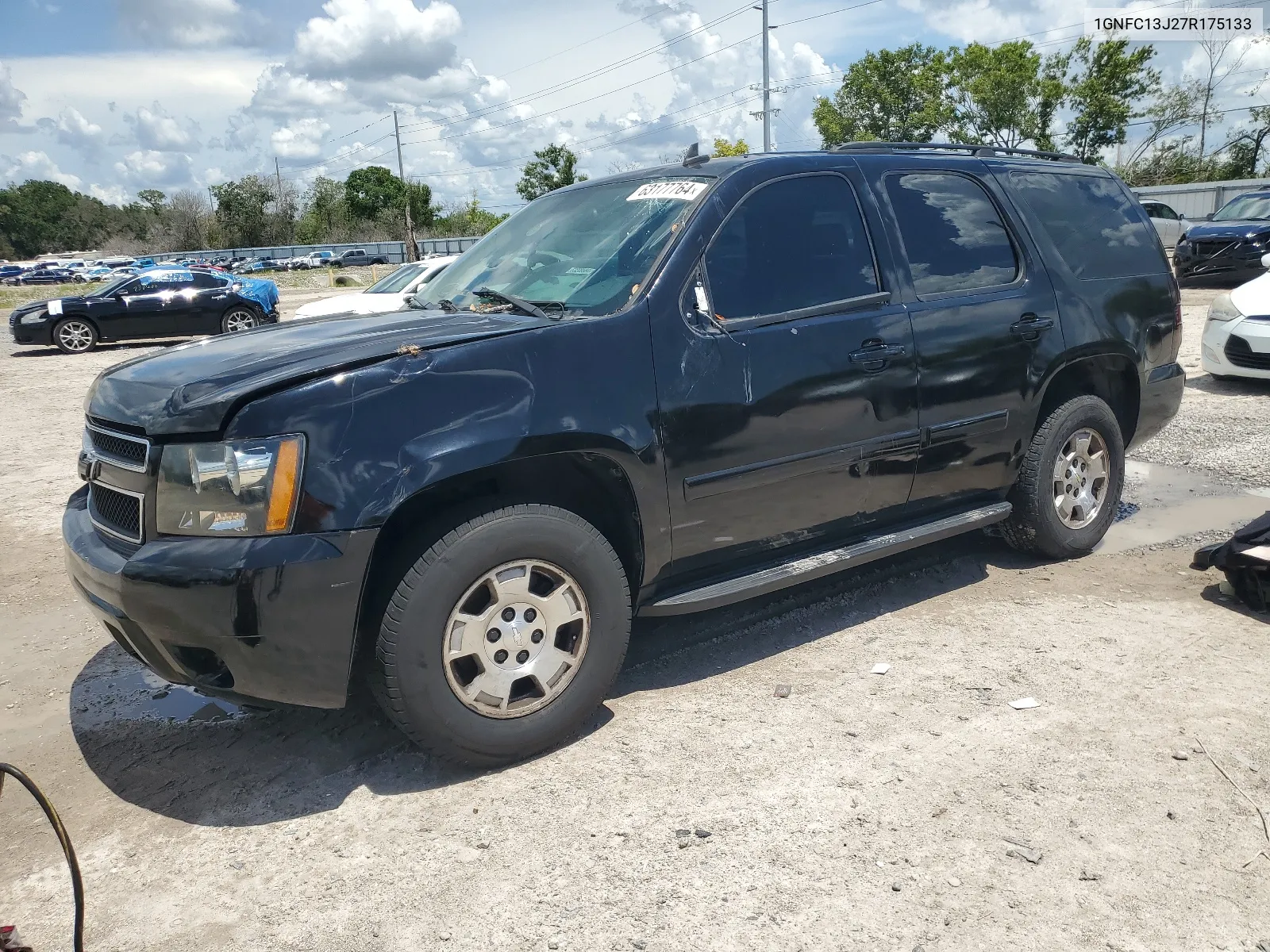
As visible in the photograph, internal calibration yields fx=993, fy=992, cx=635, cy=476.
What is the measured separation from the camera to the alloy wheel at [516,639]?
10.0ft

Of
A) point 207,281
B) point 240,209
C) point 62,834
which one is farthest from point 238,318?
point 240,209

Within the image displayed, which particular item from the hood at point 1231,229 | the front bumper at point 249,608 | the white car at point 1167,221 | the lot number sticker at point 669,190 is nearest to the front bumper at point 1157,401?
the lot number sticker at point 669,190

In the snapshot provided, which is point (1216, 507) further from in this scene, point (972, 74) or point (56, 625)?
point (972, 74)


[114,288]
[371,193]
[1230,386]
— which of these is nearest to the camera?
[1230,386]

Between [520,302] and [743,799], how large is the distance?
187cm

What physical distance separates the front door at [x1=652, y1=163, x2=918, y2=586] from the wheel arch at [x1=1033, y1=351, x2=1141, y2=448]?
43.7 inches

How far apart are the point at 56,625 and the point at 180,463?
248 centimetres

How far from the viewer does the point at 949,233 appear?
14.4ft

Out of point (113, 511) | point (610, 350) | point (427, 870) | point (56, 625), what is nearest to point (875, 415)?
point (610, 350)

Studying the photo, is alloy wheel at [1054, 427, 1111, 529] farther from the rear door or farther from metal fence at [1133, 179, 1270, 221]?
metal fence at [1133, 179, 1270, 221]

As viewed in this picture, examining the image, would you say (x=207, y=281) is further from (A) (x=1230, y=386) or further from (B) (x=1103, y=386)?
(B) (x=1103, y=386)

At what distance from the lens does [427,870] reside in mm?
2732

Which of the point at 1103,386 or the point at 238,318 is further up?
the point at 1103,386

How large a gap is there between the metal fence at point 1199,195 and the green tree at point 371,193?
223 feet
